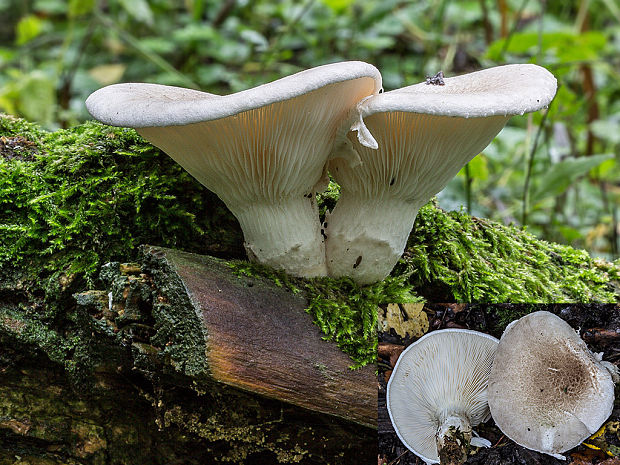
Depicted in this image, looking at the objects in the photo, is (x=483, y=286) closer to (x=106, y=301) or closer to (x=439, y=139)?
(x=439, y=139)

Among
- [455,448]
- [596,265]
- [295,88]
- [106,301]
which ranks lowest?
[455,448]

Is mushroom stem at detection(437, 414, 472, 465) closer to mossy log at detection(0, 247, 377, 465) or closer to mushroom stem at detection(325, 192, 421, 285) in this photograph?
mossy log at detection(0, 247, 377, 465)

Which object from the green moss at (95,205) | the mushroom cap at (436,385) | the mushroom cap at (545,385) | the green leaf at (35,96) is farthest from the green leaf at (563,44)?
the green leaf at (35,96)

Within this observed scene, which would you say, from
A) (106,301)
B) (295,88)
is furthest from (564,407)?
(106,301)

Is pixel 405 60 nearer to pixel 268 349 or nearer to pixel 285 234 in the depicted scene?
pixel 285 234

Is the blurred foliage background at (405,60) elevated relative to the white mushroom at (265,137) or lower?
elevated

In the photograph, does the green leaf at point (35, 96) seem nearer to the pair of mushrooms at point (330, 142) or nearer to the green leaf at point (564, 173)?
the pair of mushrooms at point (330, 142)

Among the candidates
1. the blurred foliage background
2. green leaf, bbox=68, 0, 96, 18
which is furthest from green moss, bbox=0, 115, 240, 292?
green leaf, bbox=68, 0, 96, 18
